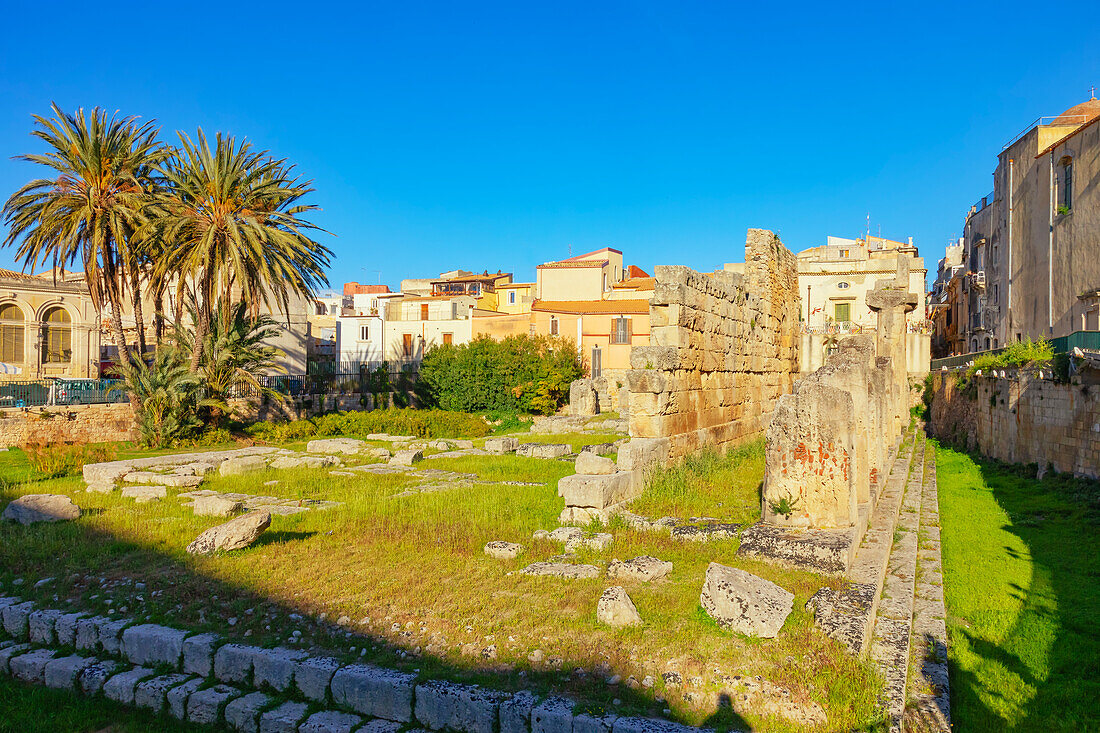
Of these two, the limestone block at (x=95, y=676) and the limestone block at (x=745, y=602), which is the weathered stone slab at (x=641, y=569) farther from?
the limestone block at (x=95, y=676)

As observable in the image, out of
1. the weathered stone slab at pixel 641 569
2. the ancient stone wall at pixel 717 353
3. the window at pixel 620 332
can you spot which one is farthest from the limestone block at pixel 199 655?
the window at pixel 620 332

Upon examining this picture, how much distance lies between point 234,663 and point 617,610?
2731 mm

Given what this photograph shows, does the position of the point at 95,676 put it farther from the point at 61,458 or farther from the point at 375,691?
the point at 61,458

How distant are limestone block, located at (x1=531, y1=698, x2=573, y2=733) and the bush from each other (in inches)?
553

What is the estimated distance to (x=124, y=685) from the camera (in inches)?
189

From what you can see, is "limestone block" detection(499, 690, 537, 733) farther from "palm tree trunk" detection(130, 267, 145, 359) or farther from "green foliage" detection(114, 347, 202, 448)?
"palm tree trunk" detection(130, 267, 145, 359)

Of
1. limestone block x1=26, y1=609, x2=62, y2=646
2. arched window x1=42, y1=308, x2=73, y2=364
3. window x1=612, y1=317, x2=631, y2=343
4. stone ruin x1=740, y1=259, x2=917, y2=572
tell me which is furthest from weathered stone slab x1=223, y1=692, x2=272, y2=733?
arched window x1=42, y1=308, x2=73, y2=364

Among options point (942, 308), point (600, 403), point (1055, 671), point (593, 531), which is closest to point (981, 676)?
point (1055, 671)

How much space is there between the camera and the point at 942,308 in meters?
52.0

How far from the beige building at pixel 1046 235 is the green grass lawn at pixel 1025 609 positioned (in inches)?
627

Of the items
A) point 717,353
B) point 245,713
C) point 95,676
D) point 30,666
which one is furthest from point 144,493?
point 717,353

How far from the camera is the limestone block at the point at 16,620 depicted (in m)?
5.68

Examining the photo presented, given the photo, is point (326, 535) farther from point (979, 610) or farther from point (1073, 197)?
point (1073, 197)

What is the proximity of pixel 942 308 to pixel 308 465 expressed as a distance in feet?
169
